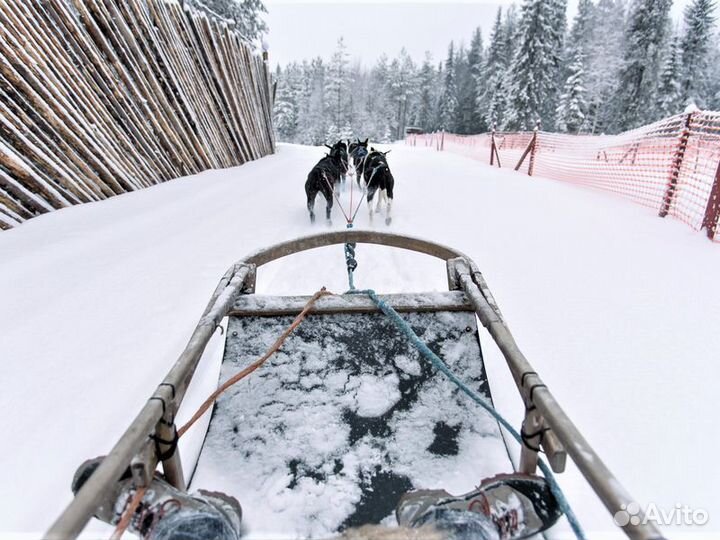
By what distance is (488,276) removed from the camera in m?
3.90

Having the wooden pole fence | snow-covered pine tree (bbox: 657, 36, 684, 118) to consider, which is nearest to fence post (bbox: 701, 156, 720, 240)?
the wooden pole fence

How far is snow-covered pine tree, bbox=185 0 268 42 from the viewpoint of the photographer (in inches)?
766

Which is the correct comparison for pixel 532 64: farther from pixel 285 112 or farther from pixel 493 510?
pixel 493 510

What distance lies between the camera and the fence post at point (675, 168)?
5.80 m

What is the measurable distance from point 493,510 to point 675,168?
681 centimetres

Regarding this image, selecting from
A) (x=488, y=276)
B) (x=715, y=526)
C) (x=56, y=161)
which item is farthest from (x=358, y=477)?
(x=56, y=161)

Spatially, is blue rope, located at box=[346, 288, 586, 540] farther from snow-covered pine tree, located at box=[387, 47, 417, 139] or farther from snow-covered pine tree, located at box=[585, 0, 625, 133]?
snow-covered pine tree, located at box=[387, 47, 417, 139]

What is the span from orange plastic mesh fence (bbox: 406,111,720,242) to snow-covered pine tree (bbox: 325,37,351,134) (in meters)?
45.6

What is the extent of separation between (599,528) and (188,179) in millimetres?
7394

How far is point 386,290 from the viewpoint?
12.3 feet

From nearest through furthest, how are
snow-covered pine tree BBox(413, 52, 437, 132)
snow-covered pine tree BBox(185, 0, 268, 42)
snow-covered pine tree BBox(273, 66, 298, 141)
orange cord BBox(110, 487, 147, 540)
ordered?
1. orange cord BBox(110, 487, 147, 540)
2. snow-covered pine tree BBox(185, 0, 268, 42)
3. snow-covered pine tree BBox(273, 66, 298, 141)
4. snow-covered pine tree BBox(413, 52, 437, 132)

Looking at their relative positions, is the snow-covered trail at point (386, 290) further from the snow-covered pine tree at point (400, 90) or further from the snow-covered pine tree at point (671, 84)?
the snow-covered pine tree at point (400, 90)

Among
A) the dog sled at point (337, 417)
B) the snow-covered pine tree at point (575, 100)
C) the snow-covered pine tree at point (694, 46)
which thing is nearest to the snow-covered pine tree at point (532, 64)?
the snow-covered pine tree at point (575, 100)

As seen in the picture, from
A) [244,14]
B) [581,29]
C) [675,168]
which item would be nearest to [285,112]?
[244,14]
